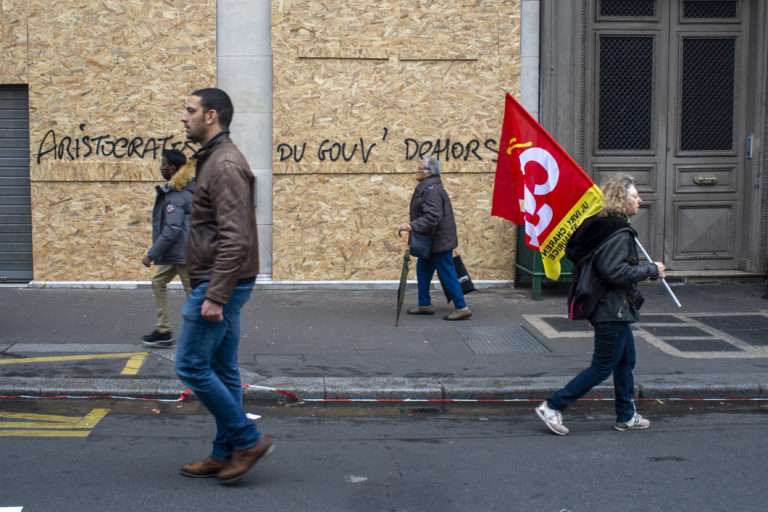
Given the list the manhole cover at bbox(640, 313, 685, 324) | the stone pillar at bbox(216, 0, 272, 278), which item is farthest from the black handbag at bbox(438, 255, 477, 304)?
the stone pillar at bbox(216, 0, 272, 278)

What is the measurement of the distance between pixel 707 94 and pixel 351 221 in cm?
456

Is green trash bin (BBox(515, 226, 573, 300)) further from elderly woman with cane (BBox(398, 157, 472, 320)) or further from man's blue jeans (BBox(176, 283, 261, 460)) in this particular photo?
man's blue jeans (BBox(176, 283, 261, 460))

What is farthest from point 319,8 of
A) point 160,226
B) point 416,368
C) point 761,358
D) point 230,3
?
point 761,358

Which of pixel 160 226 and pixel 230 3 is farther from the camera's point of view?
pixel 230 3

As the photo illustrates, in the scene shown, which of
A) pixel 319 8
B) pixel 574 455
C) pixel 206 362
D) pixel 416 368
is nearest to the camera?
pixel 206 362

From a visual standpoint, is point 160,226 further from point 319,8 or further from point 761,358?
point 761,358

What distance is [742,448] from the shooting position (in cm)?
621

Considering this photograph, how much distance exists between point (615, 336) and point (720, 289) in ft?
21.0

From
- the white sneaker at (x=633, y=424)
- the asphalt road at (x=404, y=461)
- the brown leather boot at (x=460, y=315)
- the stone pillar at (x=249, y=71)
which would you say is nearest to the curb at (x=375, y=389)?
the asphalt road at (x=404, y=461)

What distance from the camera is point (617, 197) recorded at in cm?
634

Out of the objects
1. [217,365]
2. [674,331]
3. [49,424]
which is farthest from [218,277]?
[674,331]

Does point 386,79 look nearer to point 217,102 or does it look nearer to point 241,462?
point 217,102

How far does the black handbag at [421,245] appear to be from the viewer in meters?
10.4

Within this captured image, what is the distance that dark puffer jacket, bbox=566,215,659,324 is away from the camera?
6246mm
